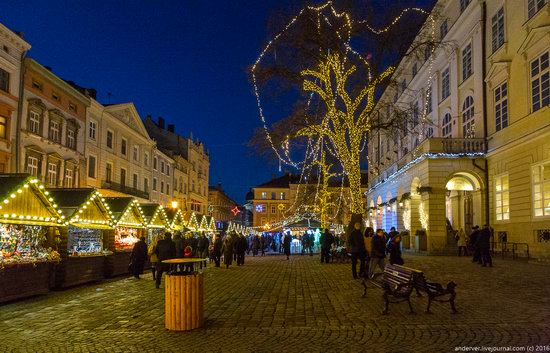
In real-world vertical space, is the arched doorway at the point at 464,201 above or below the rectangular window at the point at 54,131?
below

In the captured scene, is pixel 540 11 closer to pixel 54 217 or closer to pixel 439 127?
pixel 439 127

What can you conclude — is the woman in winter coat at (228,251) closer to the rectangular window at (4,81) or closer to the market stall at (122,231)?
the market stall at (122,231)

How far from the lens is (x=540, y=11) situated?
72.7 feet

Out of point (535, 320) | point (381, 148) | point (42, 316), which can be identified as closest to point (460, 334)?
point (535, 320)

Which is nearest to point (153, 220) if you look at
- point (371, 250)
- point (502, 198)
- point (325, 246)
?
point (325, 246)

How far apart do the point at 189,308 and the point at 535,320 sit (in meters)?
→ 5.65

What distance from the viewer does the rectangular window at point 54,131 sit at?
117 ft

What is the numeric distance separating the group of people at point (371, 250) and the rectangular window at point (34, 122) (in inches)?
946

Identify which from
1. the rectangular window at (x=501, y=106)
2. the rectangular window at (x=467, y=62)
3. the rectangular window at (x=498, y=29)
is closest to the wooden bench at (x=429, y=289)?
the rectangular window at (x=501, y=106)

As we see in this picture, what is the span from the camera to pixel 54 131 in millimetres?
36156

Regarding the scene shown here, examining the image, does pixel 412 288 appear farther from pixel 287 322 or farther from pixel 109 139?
pixel 109 139

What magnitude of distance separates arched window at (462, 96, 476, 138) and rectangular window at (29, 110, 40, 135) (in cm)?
2627

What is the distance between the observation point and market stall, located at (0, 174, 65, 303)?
43.6 ft

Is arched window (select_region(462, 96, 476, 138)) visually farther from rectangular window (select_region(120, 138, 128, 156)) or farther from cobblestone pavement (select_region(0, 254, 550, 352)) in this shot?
rectangular window (select_region(120, 138, 128, 156))
